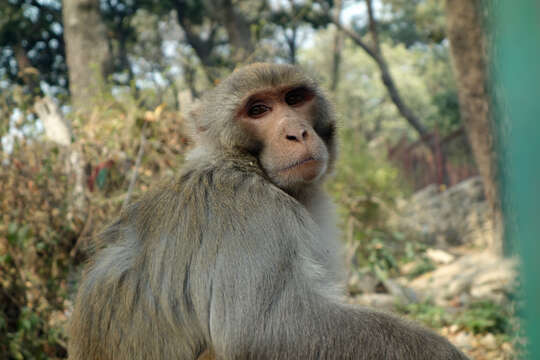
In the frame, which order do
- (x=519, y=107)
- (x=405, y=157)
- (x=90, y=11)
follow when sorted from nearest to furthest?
(x=519, y=107) < (x=90, y=11) < (x=405, y=157)

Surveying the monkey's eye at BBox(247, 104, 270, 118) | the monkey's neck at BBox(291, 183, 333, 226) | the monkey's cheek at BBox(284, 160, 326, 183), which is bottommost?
the monkey's neck at BBox(291, 183, 333, 226)

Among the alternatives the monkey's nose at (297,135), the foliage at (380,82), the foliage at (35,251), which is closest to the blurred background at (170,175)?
the foliage at (35,251)

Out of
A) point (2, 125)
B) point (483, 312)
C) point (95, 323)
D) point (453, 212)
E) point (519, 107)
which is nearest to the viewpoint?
point (519, 107)

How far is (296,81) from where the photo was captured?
122 inches

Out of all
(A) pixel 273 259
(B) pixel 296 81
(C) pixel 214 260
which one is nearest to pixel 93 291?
(C) pixel 214 260

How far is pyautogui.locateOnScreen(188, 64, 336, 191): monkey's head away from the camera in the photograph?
9.11ft

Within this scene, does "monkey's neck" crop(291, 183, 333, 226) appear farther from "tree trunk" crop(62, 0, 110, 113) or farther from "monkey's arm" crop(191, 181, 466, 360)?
"tree trunk" crop(62, 0, 110, 113)

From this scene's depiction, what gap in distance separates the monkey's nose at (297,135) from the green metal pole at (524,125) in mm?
2175

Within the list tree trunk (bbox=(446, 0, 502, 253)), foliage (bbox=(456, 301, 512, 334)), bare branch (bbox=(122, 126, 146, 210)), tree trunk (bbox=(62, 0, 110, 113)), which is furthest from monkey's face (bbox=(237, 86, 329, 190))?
tree trunk (bbox=(62, 0, 110, 113))

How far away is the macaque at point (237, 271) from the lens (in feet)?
7.42

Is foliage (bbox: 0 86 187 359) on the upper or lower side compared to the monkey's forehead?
lower

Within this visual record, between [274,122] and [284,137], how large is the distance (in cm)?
14

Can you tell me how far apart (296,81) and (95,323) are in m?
1.69

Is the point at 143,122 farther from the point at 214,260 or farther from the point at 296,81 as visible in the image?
the point at 214,260
